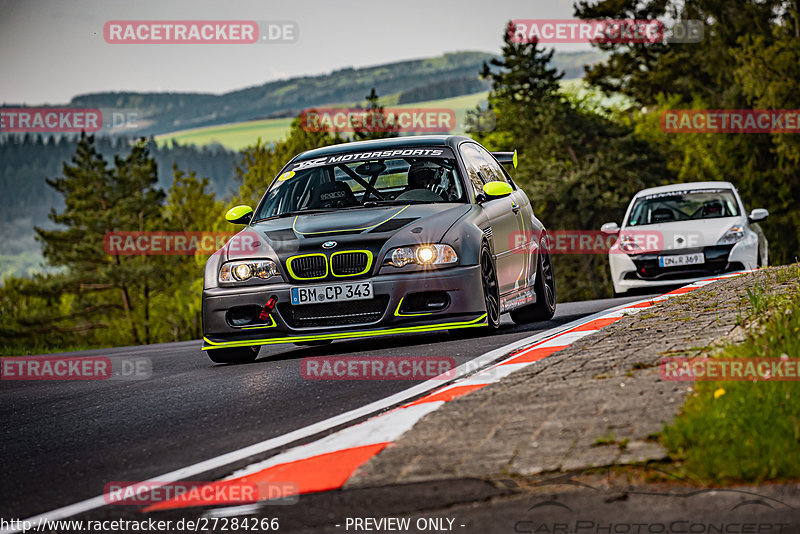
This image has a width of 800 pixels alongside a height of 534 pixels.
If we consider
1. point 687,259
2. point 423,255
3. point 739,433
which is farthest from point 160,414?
point 687,259

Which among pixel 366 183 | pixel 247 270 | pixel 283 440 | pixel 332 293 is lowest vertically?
pixel 283 440

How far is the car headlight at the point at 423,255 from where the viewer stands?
865cm

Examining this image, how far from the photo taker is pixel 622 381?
5500mm

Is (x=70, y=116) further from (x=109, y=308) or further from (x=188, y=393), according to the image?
(x=109, y=308)

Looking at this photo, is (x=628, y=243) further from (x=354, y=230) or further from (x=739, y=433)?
(x=739, y=433)

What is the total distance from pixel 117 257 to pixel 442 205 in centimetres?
6274

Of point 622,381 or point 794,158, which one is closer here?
point 622,381

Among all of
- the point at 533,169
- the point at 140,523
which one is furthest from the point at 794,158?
A: the point at 140,523

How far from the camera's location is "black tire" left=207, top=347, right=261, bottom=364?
9500 millimetres

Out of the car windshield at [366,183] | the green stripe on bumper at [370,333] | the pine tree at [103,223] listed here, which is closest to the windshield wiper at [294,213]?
the car windshield at [366,183]

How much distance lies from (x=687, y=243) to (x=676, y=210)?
2.23 metres

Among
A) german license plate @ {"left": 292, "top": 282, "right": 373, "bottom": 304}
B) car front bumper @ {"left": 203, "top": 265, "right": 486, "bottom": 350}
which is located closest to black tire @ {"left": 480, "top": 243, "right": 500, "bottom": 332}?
car front bumper @ {"left": 203, "top": 265, "right": 486, "bottom": 350}

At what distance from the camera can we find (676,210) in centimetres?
1800

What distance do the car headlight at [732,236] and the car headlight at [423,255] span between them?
8.20 metres
